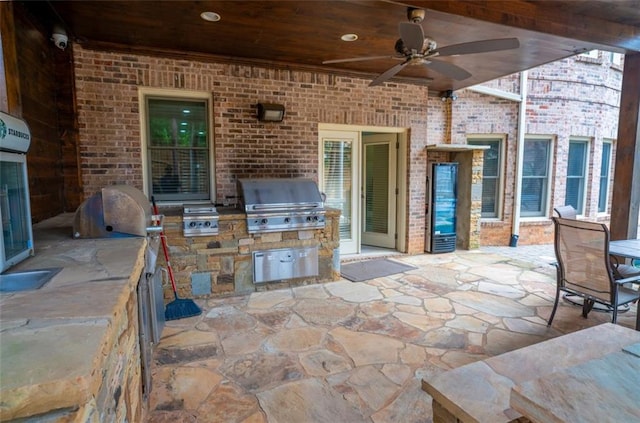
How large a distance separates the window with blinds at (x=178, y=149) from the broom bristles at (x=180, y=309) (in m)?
1.52

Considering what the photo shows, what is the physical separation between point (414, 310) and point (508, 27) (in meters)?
2.87

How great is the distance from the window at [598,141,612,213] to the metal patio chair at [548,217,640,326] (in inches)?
220

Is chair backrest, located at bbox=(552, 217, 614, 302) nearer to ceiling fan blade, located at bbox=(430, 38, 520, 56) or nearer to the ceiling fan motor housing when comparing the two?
ceiling fan blade, located at bbox=(430, 38, 520, 56)

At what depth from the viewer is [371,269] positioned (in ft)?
16.2

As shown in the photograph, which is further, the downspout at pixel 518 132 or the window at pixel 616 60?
A: the window at pixel 616 60

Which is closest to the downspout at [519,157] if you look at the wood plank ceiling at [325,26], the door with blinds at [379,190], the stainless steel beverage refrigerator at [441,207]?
the stainless steel beverage refrigerator at [441,207]

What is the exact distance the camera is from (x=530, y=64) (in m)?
4.69

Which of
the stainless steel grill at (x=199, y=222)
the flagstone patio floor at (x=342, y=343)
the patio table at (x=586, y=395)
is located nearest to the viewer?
the patio table at (x=586, y=395)

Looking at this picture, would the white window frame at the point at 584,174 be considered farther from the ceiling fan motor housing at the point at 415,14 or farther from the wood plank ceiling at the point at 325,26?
the ceiling fan motor housing at the point at 415,14

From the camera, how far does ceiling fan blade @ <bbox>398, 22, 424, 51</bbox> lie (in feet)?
8.46

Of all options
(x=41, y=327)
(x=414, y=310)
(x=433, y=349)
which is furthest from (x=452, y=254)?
(x=41, y=327)

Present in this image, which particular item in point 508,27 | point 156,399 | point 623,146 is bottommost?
point 156,399

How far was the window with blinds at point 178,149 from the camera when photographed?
4371 mm

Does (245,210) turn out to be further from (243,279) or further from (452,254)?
(452,254)
